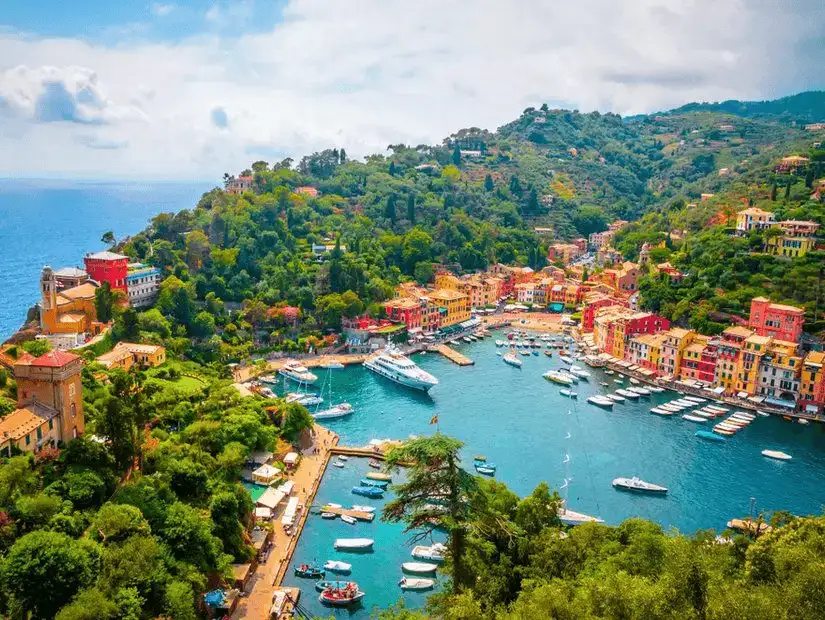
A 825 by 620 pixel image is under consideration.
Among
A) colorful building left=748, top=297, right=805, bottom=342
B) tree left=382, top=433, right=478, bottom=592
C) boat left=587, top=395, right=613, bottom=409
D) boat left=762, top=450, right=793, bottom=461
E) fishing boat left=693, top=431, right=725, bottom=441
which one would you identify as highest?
tree left=382, top=433, right=478, bottom=592

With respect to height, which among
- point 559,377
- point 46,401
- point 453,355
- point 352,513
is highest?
point 46,401

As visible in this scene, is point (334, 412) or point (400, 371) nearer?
point (334, 412)

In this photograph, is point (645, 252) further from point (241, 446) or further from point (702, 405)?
point (241, 446)

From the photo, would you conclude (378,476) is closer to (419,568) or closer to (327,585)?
(419,568)

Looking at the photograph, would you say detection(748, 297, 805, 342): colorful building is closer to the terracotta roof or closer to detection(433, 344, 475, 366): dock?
detection(433, 344, 475, 366): dock

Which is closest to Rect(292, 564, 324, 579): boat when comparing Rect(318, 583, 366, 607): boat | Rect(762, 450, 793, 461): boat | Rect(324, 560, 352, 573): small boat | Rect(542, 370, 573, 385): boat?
Rect(324, 560, 352, 573): small boat

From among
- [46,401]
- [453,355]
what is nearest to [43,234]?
[453,355]
